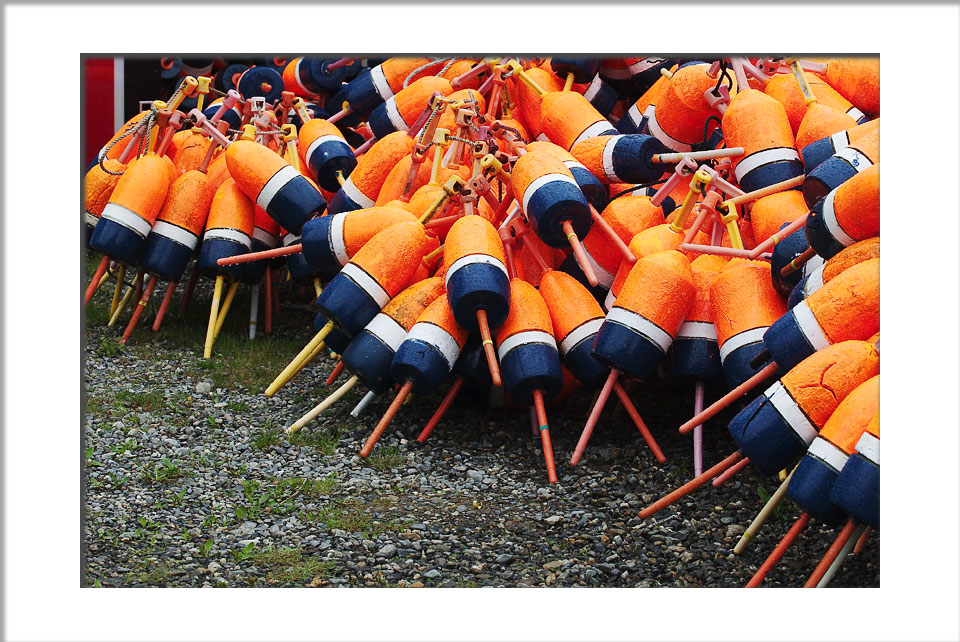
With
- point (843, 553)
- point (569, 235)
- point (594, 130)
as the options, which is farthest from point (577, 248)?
point (843, 553)

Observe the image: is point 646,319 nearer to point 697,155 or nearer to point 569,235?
point 569,235

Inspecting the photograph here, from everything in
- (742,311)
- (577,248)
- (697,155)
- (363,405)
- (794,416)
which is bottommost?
(363,405)

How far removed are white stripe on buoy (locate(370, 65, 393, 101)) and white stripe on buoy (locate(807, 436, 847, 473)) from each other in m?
2.74

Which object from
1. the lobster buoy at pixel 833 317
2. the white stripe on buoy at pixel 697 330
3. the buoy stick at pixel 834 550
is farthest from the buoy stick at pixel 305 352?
the buoy stick at pixel 834 550

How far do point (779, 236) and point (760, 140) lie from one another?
604 millimetres

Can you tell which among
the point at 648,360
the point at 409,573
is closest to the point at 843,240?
the point at 648,360

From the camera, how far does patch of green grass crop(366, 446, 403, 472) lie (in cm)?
301

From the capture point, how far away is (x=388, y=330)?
10.2 feet

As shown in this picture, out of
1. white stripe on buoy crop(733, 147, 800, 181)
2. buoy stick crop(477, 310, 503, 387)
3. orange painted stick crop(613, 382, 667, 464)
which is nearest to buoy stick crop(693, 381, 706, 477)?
orange painted stick crop(613, 382, 667, 464)

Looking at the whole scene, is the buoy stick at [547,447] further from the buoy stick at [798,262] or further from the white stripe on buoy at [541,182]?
the buoy stick at [798,262]

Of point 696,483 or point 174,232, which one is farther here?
point 174,232

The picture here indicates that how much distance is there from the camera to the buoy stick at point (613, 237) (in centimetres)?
310

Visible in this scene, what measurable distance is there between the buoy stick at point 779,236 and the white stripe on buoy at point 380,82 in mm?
2012

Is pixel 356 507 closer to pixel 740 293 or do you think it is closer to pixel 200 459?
pixel 200 459
